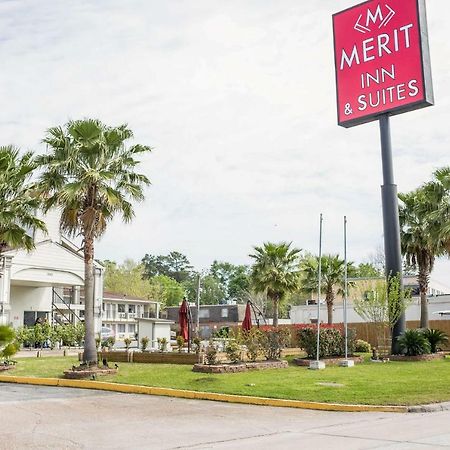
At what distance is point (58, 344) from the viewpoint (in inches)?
1544

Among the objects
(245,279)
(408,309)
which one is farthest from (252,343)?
(245,279)

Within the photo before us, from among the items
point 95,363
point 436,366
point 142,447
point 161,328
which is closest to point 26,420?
point 142,447

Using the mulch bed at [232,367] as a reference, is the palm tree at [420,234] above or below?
above

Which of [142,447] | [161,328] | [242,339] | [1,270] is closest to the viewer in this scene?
[142,447]

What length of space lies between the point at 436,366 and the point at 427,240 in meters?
10.8

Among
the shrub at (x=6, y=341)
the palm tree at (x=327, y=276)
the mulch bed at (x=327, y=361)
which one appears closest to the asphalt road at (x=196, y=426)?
the shrub at (x=6, y=341)

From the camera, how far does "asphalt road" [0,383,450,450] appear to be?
10.0m

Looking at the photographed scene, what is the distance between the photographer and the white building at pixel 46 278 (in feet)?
129

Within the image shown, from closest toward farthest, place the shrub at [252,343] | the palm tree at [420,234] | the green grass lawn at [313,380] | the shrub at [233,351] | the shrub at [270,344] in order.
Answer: the green grass lawn at [313,380]
the shrub at [233,351]
the shrub at [252,343]
the shrub at [270,344]
the palm tree at [420,234]

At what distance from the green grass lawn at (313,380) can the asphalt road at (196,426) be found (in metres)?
1.34

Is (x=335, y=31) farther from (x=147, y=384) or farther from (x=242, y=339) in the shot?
(x=147, y=384)

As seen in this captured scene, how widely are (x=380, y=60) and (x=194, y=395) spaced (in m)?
21.8

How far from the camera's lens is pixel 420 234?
35156mm

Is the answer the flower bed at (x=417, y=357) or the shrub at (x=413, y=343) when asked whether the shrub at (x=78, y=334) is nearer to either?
the flower bed at (x=417, y=357)
